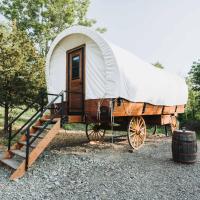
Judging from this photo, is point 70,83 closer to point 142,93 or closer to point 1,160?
point 142,93

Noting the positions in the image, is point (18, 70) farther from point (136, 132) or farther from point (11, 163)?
point (136, 132)

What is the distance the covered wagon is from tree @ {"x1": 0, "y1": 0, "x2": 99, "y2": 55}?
11.3 meters

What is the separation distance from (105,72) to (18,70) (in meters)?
5.32

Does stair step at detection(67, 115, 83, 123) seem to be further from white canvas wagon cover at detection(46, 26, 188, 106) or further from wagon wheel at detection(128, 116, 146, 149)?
wagon wheel at detection(128, 116, 146, 149)

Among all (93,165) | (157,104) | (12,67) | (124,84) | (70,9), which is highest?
(70,9)

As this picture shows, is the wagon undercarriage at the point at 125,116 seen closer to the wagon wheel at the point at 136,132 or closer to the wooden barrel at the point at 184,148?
the wagon wheel at the point at 136,132

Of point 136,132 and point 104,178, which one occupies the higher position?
point 136,132

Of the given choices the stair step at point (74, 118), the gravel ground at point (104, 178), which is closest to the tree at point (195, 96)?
the gravel ground at point (104, 178)

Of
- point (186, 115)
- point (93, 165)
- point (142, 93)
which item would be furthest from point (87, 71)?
point (186, 115)

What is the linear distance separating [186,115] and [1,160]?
15.7 meters

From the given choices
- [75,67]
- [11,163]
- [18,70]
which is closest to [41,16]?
[18,70]

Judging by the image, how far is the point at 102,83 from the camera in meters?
7.63

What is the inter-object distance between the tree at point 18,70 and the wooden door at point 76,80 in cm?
327

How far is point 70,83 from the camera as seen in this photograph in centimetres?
890
